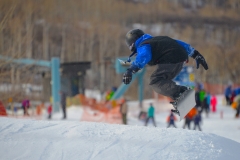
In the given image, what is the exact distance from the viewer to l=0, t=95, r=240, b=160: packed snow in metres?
3.14

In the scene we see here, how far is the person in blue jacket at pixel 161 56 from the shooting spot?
434 cm

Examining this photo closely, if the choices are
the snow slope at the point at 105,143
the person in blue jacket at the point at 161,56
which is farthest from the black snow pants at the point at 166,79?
the snow slope at the point at 105,143

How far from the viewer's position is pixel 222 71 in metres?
38.2

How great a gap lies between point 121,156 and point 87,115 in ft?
37.2

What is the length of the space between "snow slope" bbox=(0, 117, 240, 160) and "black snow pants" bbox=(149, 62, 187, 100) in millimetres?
884

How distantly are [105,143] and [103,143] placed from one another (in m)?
0.02

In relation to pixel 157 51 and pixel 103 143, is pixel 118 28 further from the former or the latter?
pixel 103 143

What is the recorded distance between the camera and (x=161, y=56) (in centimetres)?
450

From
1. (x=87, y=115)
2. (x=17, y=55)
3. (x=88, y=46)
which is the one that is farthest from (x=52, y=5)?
(x=17, y=55)

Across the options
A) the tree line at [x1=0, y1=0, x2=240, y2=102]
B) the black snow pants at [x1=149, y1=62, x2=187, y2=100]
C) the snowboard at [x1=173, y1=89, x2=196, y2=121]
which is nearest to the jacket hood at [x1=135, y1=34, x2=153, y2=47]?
the black snow pants at [x1=149, y1=62, x2=187, y2=100]

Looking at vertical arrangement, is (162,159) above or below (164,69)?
below

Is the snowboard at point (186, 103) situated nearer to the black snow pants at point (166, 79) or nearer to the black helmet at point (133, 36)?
the black snow pants at point (166, 79)

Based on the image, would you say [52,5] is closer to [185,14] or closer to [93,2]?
[93,2]

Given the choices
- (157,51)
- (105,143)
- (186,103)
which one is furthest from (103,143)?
(186,103)
